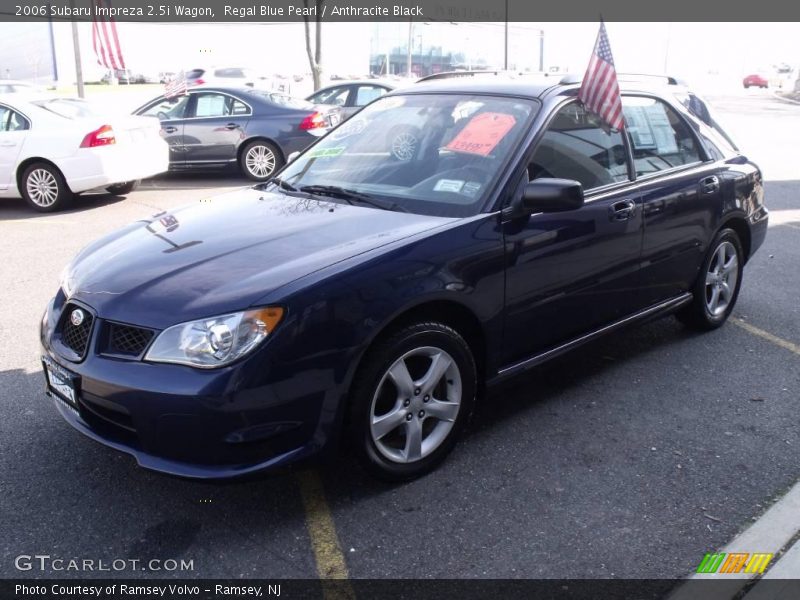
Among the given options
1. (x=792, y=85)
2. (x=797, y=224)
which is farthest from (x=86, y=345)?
(x=792, y=85)

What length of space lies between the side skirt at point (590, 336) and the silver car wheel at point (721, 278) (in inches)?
13.2

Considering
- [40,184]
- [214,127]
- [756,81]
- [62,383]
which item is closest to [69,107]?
[40,184]

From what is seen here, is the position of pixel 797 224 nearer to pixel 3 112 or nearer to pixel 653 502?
pixel 653 502

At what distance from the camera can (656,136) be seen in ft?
15.9

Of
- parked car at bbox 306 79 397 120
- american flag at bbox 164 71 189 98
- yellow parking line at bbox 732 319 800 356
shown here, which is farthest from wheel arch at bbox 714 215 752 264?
parked car at bbox 306 79 397 120

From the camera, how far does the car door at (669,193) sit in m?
4.60

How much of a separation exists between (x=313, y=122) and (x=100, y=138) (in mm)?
3709

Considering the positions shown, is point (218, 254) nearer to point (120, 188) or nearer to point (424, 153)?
point (424, 153)

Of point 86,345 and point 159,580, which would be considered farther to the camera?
point 86,345

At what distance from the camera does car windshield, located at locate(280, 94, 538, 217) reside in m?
3.88

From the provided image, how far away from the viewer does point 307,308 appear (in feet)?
9.91

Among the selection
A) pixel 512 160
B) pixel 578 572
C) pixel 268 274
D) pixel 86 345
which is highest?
pixel 512 160

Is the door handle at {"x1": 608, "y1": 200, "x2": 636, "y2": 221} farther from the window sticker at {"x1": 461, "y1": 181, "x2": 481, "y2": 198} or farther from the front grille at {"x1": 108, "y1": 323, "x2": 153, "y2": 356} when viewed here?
the front grille at {"x1": 108, "y1": 323, "x2": 153, "y2": 356}

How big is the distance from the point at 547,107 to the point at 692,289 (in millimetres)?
1842
